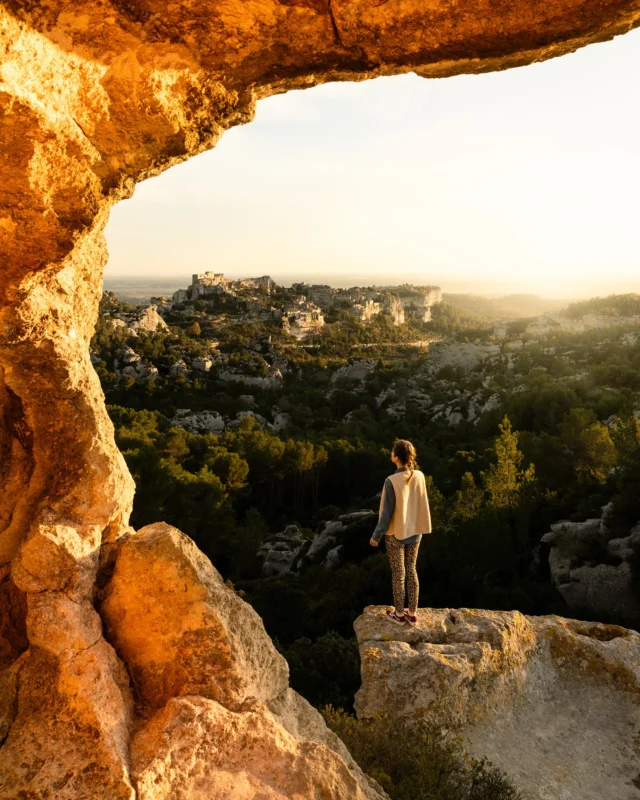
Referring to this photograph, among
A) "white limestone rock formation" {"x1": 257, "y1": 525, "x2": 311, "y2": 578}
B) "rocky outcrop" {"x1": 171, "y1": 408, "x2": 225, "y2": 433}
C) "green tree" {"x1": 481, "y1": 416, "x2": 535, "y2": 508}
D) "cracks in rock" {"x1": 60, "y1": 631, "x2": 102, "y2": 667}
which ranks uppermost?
"cracks in rock" {"x1": 60, "y1": 631, "x2": 102, "y2": 667}

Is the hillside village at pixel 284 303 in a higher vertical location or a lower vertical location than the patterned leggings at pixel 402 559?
higher

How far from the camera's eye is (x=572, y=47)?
3154 mm

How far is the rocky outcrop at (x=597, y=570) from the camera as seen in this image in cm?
1186

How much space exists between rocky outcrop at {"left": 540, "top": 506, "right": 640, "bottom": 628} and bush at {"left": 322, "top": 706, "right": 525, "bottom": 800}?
803 centimetres

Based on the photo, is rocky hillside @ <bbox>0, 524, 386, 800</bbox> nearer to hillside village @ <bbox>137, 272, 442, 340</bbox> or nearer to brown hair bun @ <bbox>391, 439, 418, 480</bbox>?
brown hair bun @ <bbox>391, 439, 418, 480</bbox>

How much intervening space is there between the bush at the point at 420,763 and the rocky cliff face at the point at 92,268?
1593 millimetres

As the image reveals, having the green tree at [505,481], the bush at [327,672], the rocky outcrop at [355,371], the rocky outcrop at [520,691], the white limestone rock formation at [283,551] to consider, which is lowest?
the white limestone rock formation at [283,551]

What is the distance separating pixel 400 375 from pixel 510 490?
38.7 m

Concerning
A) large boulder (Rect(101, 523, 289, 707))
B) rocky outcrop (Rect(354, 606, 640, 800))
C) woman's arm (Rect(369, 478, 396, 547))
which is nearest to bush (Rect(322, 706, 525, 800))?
rocky outcrop (Rect(354, 606, 640, 800))

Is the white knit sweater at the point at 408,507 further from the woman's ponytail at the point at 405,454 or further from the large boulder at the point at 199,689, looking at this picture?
the large boulder at the point at 199,689

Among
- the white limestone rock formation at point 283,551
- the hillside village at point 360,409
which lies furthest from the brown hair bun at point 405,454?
the white limestone rock formation at point 283,551

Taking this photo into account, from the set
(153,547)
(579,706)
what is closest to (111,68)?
(153,547)

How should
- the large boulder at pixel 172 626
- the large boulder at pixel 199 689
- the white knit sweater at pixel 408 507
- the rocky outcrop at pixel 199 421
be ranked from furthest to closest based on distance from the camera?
the rocky outcrop at pixel 199 421
the white knit sweater at pixel 408 507
the large boulder at pixel 172 626
the large boulder at pixel 199 689

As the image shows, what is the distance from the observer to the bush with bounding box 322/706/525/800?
15.3 feet
